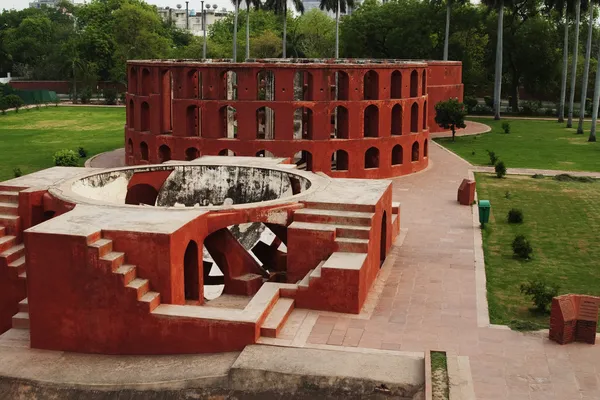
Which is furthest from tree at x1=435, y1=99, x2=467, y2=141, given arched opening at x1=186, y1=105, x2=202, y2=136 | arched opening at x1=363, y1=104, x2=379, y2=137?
arched opening at x1=186, y1=105, x2=202, y2=136

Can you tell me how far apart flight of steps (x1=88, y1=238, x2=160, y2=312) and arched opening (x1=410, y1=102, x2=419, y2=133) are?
2179 cm

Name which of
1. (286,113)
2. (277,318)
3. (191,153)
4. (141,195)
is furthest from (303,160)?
(277,318)

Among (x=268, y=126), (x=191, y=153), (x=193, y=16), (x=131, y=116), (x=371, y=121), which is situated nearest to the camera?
(x=191, y=153)

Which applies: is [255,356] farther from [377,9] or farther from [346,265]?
[377,9]

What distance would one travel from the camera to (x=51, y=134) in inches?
1871

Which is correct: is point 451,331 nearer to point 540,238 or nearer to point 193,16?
point 540,238

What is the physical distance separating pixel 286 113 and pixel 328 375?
768 inches

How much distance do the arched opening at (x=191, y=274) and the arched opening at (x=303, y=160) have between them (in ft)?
51.7

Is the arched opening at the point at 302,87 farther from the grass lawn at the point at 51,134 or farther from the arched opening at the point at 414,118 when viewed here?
the grass lawn at the point at 51,134

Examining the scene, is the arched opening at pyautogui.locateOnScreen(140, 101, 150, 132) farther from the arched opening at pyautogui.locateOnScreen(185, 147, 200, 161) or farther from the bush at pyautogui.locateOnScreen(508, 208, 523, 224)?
the bush at pyautogui.locateOnScreen(508, 208, 523, 224)

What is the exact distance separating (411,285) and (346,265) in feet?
8.27

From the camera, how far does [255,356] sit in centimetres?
1323

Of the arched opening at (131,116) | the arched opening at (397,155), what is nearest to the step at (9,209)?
the arched opening at (131,116)

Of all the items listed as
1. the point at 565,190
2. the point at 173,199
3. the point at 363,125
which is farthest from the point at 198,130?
the point at 565,190
